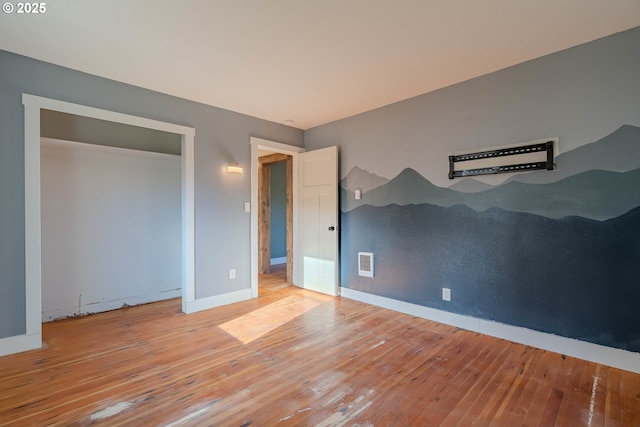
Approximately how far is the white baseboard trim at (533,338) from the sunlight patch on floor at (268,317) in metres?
1.04

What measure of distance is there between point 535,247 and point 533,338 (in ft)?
2.67

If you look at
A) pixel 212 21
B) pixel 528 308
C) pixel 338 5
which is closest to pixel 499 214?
pixel 528 308

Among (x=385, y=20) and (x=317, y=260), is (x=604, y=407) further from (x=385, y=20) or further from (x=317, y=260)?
(x=317, y=260)

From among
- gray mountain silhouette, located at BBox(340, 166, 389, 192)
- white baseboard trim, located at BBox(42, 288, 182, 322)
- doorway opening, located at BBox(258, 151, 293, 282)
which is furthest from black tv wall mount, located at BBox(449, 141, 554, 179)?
white baseboard trim, located at BBox(42, 288, 182, 322)

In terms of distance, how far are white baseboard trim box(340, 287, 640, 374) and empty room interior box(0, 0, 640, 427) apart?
14mm

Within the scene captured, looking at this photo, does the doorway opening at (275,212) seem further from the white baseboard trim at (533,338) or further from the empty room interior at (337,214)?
the white baseboard trim at (533,338)

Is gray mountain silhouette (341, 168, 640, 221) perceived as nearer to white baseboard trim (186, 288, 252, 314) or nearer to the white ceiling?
the white ceiling

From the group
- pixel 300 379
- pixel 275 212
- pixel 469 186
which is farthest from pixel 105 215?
pixel 469 186

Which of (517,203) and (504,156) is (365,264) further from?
(504,156)

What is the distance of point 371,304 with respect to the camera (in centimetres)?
397

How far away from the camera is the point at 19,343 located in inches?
103

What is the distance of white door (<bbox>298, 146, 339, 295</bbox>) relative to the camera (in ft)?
14.3

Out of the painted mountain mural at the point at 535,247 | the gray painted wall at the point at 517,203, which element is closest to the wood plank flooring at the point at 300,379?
the painted mountain mural at the point at 535,247

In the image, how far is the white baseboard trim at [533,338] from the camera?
2.32m
